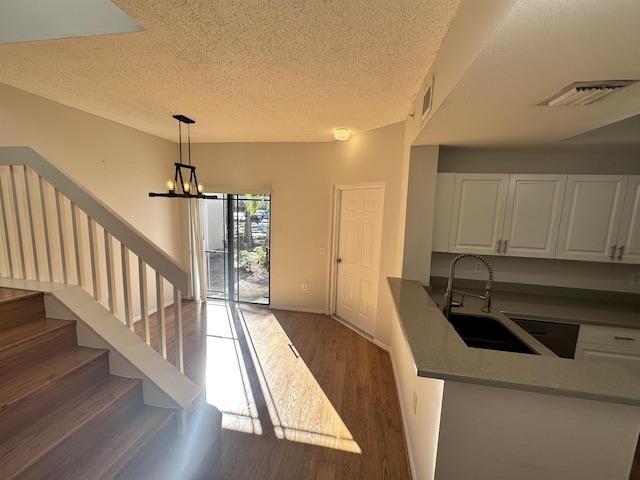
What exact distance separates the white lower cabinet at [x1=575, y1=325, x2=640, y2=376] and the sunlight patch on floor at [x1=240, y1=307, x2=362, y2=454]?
6.40 feet

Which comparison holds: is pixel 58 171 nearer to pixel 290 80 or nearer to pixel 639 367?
pixel 290 80

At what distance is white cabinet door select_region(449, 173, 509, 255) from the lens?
8.16 ft

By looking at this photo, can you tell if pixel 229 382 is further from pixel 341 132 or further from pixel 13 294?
pixel 341 132

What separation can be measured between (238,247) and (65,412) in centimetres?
341

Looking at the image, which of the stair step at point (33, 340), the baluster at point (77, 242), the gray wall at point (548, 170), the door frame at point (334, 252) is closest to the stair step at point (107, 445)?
the stair step at point (33, 340)

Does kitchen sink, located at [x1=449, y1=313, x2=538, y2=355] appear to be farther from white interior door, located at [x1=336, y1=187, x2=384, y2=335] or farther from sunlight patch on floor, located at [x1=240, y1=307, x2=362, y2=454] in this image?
white interior door, located at [x1=336, y1=187, x2=384, y2=335]

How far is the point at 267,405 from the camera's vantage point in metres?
2.38

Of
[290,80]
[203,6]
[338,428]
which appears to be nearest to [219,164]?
[290,80]

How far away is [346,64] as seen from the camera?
1.87 meters

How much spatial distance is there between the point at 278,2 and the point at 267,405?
2.78 metres

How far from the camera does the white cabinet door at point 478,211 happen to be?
2486mm

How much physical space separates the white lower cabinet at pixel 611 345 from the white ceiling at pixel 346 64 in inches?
58.9

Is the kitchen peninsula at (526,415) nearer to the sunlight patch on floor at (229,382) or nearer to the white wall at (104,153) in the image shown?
the sunlight patch on floor at (229,382)

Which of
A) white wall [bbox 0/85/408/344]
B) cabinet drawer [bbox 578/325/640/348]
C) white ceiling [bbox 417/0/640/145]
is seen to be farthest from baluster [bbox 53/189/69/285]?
cabinet drawer [bbox 578/325/640/348]
